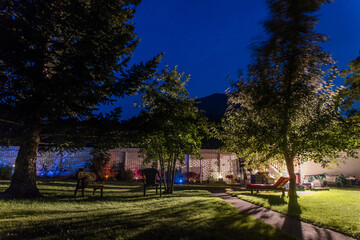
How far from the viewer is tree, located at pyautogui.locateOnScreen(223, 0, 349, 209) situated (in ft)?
13.5

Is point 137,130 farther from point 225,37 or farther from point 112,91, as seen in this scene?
point 225,37

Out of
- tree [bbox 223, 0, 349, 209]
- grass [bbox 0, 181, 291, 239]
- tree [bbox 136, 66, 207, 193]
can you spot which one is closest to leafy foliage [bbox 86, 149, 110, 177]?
tree [bbox 136, 66, 207, 193]

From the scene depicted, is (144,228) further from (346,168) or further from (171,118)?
(346,168)

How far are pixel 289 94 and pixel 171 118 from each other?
4696 mm

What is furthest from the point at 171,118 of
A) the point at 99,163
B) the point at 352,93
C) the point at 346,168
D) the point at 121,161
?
the point at 346,168

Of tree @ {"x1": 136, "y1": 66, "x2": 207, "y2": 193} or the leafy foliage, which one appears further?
the leafy foliage

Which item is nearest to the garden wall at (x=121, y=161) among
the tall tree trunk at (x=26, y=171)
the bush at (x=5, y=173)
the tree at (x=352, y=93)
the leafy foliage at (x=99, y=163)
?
the leafy foliage at (x=99, y=163)

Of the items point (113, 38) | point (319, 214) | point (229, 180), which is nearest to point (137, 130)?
point (113, 38)

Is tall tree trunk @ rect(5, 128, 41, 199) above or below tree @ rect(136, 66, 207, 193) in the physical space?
below

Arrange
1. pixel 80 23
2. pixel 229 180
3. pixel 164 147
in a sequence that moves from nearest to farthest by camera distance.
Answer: pixel 80 23 < pixel 164 147 < pixel 229 180

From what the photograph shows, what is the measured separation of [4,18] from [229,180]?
55.7 ft

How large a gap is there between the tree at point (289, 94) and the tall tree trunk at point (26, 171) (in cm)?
694

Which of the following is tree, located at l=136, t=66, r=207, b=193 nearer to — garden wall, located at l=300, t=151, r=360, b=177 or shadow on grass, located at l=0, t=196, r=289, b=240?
shadow on grass, located at l=0, t=196, r=289, b=240

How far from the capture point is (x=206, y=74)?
185000mm
